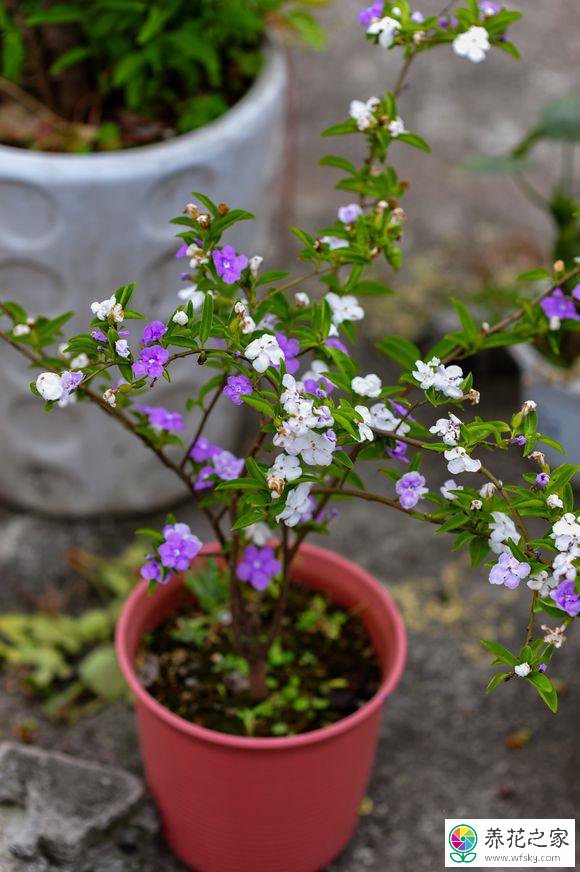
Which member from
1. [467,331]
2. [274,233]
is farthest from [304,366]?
[467,331]

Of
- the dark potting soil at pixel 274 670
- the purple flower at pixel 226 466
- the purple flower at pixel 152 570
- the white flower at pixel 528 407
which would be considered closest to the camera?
the white flower at pixel 528 407

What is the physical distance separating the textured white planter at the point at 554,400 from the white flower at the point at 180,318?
58.9 inches

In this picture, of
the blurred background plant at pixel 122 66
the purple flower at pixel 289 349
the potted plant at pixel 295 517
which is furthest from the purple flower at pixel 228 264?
the blurred background plant at pixel 122 66

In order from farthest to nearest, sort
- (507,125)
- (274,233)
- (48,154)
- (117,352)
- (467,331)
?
1. (507,125)
2. (274,233)
3. (48,154)
4. (467,331)
5. (117,352)

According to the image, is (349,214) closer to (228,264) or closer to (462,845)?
(228,264)

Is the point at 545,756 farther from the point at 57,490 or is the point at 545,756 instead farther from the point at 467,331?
the point at 57,490

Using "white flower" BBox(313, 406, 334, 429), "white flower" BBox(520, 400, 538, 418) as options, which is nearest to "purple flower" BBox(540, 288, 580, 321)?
"white flower" BBox(520, 400, 538, 418)

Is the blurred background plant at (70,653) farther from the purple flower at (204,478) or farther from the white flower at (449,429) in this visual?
the white flower at (449,429)

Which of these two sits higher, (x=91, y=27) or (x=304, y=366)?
(x=91, y=27)

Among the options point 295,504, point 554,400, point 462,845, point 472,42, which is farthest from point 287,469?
point 554,400

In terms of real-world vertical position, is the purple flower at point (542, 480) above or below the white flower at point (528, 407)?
below

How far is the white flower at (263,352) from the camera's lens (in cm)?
114

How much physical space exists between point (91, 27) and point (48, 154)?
1.00ft

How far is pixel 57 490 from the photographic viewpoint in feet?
7.82
